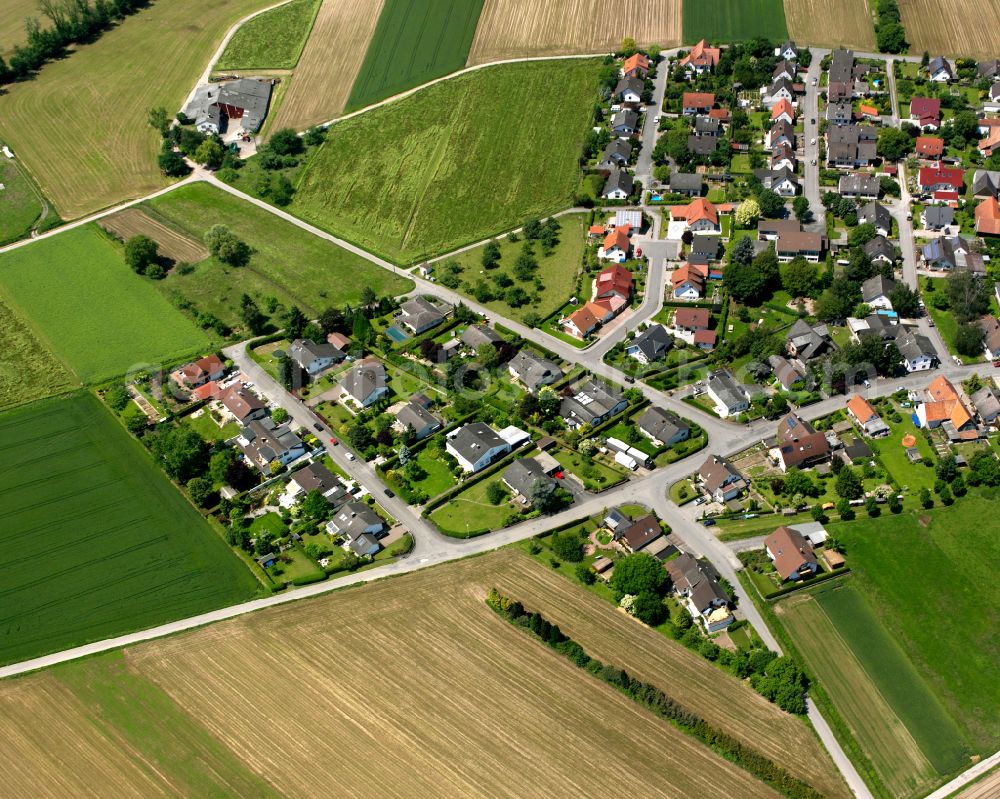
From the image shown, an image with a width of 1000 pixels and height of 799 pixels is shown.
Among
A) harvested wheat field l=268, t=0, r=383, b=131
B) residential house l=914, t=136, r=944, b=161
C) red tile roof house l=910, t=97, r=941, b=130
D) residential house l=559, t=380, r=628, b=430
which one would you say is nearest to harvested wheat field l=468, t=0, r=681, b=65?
harvested wheat field l=268, t=0, r=383, b=131

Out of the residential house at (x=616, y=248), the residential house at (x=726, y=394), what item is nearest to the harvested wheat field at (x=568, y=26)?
the residential house at (x=616, y=248)

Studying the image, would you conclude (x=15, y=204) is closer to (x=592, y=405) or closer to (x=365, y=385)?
(x=365, y=385)

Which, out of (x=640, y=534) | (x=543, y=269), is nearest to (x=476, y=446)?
(x=640, y=534)

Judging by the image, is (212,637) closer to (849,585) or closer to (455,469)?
(455,469)

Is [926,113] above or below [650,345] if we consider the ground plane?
above

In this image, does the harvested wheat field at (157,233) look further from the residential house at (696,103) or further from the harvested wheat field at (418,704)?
the residential house at (696,103)

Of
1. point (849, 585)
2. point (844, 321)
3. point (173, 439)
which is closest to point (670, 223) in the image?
point (844, 321)
